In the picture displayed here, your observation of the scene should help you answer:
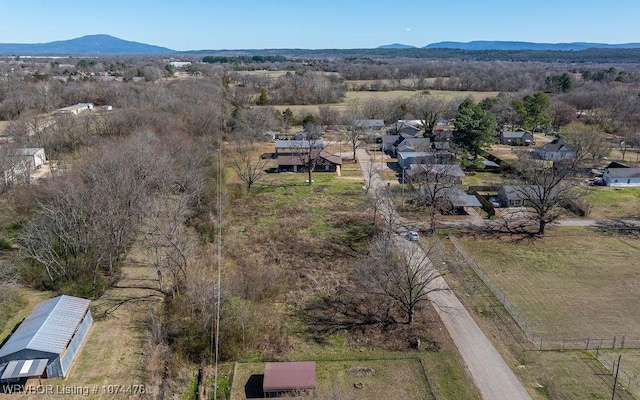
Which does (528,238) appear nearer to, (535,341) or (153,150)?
(535,341)

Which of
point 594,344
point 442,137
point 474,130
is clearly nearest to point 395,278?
point 594,344

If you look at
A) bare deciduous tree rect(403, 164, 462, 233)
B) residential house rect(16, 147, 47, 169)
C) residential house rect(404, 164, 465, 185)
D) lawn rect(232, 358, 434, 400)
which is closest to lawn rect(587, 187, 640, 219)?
residential house rect(404, 164, 465, 185)

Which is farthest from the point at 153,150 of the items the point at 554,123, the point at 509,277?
the point at 554,123

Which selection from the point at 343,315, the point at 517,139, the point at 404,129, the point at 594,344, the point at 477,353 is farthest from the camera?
the point at 404,129

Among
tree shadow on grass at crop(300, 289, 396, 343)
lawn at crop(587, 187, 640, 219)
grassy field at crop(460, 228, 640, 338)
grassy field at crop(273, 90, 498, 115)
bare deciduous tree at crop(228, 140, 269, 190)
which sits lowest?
tree shadow on grass at crop(300, 289, 396, 343)

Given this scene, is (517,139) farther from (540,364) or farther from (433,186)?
(540,364)

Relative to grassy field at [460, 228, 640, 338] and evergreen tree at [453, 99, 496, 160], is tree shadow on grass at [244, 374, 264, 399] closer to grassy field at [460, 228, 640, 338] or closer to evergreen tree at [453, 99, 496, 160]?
grassy field at [460, 228, 640, 338]
